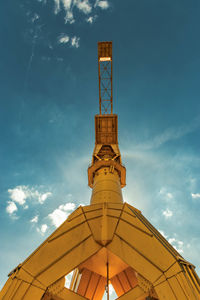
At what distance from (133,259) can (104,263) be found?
257 cm

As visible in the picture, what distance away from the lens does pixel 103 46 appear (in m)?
29.3

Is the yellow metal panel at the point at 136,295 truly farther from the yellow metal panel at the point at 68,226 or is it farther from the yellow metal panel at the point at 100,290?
the yellow metal panel at the point at 100,290

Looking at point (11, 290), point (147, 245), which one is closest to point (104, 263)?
point (147, 245)

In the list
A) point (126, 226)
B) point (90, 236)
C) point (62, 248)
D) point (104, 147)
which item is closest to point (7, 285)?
point (62, 248)

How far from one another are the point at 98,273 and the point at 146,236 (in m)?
4.18

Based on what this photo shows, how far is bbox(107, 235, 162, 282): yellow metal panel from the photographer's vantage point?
7.67 meters

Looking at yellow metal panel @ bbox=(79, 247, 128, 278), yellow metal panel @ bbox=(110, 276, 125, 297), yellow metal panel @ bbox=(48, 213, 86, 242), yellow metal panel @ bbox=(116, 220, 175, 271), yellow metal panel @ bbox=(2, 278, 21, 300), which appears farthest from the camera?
yellow metal panel @ bbox=(110, 276, 125, 297)

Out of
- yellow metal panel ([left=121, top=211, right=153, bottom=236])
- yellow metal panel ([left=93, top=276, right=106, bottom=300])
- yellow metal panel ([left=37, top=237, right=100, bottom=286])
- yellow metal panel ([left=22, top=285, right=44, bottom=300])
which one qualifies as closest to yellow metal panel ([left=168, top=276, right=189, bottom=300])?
yellow metal panel ([left=121, top=211, right=153, bottom=236])

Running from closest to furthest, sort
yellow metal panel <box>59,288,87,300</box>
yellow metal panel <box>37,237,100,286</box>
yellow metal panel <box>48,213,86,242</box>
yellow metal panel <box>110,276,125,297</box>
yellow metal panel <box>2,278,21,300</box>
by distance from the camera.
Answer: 1. yellow metal panel <box>2,278,21,300</box>
2. yellow metal panel <box>37,237,100,286</box>
3. yellow metal panel <box>59,288,87,300</box>
4. yellow metal panel <box>48,213,86,242</box>
5. yellow metal panel <box>110,276,125,297</box>

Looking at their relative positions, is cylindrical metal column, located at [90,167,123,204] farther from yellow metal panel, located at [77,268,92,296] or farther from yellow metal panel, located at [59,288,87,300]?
yellow metal panel, located at [59,288,87,300]

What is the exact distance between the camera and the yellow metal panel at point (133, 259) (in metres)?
7.67

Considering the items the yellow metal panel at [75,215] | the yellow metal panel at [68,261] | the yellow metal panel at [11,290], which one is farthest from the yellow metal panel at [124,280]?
the yellow metal panel at [11,290]

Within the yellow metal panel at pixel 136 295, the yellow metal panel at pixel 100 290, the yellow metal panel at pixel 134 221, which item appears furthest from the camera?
the yellow metal panel at pixel 100 290

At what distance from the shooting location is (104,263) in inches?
409
